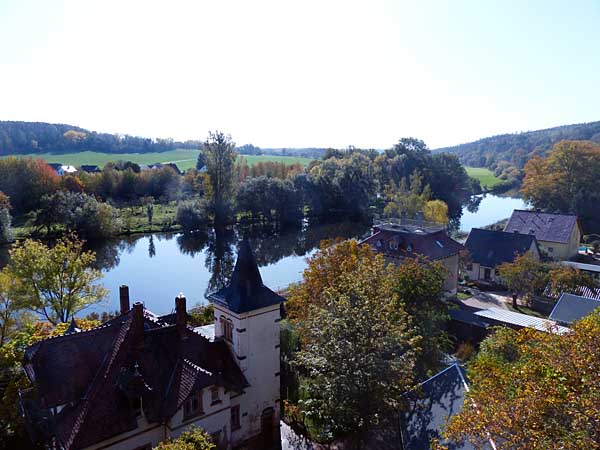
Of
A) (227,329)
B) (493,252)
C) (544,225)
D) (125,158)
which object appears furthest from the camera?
(125,158)

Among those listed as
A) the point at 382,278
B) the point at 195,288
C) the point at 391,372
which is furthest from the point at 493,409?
the point at 195,288

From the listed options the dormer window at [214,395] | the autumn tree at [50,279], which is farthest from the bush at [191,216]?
the dormer window at [214,395]

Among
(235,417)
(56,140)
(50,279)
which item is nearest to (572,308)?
(235,417)

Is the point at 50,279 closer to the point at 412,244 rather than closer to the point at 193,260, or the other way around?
the point at 412,244

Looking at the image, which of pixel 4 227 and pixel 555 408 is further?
pixel 4 227

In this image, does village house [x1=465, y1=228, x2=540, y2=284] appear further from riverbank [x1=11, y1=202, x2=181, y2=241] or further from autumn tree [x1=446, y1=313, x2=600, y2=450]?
riverbank [x1=11, y1=202, x2=181, y2=241]

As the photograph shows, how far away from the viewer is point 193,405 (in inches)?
575

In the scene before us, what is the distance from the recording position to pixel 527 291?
32250 mm

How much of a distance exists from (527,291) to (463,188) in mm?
61953

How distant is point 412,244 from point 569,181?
3940 centimetres

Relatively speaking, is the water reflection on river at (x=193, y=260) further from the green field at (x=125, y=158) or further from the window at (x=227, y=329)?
the green field at (x=125, y=158)

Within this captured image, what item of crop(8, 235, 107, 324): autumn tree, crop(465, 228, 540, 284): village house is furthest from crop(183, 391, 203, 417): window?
crop(465, 228, 540, 284): village house

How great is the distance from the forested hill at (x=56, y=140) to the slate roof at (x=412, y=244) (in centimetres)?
13744

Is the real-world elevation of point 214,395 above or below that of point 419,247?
below
